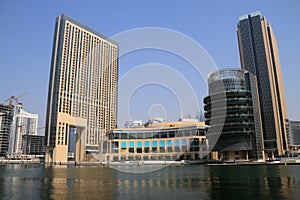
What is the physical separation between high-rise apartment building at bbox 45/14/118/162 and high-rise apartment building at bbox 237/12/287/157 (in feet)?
261

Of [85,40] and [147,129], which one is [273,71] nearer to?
[147,129]

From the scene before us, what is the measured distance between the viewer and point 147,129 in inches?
4875

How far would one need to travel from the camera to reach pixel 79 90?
14750 centimetres

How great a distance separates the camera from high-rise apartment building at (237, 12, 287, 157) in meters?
137

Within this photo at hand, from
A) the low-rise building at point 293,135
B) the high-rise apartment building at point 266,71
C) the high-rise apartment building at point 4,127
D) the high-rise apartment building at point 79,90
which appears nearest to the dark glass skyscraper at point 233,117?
the high-rise apartment building at point 266,71

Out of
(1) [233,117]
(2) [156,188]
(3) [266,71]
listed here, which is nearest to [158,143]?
(1) [233,117]

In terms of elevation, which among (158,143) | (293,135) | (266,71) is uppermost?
(266,71)

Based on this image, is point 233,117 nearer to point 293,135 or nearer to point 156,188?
point 156,188

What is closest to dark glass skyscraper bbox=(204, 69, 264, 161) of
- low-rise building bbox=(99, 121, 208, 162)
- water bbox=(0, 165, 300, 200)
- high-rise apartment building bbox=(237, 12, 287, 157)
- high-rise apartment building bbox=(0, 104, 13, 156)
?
low-rise building bbox=(99, 121, 208, 162)

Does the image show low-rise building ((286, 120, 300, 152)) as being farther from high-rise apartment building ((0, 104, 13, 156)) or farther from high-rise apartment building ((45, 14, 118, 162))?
high-rise apartment building ((0, 104, 13, 156))

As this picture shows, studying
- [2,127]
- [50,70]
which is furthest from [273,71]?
[2,127]

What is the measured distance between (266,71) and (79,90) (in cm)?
→ 10443

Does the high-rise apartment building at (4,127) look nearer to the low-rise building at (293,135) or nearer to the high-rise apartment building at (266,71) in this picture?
the high-rise apartment building at (266,71)

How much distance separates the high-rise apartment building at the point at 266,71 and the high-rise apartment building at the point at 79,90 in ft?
261
